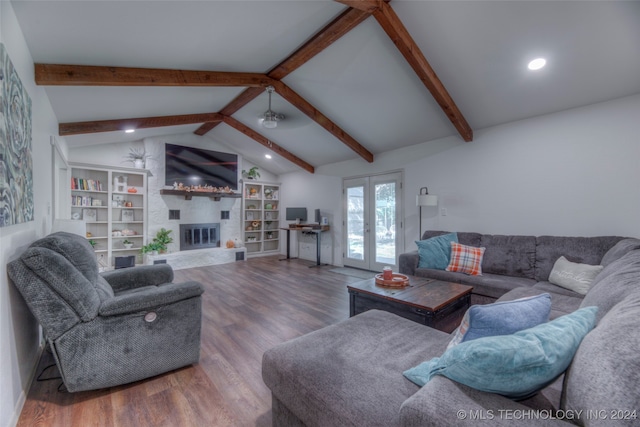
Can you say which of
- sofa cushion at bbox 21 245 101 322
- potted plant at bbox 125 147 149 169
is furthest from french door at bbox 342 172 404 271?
sofa cushion at bbox 21 245 101 322

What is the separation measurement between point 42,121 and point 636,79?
5.87 meters

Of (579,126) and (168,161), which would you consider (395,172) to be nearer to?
(579,126)

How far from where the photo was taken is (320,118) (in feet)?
15.1

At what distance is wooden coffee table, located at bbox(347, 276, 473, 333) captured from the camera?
216cm

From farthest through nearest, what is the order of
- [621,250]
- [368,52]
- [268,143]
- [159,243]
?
[268,143], [159,243], [368,52], [621,250]

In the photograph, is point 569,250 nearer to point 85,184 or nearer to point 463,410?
point 463,410

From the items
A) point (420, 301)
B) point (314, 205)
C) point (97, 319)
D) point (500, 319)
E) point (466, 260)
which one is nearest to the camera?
point (500, 319)

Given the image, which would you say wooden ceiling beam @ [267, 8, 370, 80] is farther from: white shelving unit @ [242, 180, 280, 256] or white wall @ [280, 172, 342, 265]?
white shelving unit @ [242, 180, 280, 256]

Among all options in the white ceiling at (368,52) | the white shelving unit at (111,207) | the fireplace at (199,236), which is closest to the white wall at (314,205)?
the fireplace at (199,236)

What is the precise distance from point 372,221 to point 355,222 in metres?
0.46

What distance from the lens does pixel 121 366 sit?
72.2 inches

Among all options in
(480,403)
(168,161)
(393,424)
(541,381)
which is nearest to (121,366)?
(393,424)

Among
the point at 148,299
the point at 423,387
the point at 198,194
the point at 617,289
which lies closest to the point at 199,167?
the point at 198,194

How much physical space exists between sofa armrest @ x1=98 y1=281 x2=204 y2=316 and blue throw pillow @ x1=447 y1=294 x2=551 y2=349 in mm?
1824
